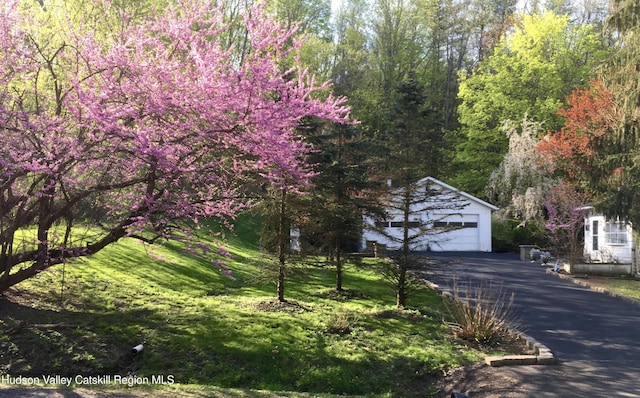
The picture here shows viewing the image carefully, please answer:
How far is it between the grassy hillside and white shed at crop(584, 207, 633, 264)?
10790mm

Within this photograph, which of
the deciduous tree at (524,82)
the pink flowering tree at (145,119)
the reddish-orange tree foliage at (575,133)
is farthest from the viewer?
the deciduous tree at (524,82)

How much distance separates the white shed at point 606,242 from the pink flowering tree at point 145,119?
50.6 ft

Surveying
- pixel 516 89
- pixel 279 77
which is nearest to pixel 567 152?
pixel 516 89

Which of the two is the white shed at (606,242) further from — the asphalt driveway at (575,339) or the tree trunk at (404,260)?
the tree trunk at (404,260)

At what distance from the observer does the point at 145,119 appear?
5605 mm

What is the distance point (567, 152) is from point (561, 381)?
17.2 metres

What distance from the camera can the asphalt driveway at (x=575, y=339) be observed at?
5906mm

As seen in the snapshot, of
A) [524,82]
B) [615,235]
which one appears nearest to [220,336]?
[615,235]

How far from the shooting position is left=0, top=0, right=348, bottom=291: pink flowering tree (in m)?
5.30

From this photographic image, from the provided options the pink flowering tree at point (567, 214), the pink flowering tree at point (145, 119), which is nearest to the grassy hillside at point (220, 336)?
the pink flowering tree at point (145, 119)

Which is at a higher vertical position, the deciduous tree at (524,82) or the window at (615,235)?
the deciduous tree at (524,82)

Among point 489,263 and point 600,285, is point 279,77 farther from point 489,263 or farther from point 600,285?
→ point 489,263

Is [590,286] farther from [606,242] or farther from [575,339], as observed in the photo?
[575,339]

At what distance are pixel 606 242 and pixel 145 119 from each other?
19435mm
